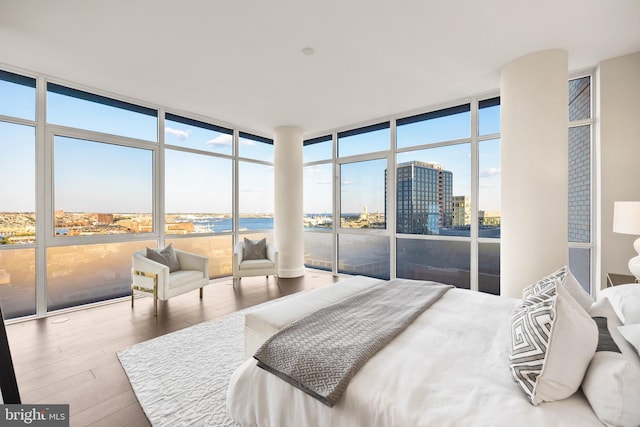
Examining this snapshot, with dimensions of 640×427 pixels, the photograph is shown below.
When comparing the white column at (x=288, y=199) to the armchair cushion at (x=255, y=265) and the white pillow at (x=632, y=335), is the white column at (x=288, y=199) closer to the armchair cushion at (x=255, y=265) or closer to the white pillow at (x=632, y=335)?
the armchair cushion at (x=255, y=265)

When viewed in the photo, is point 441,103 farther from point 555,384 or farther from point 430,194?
→ point 555,384

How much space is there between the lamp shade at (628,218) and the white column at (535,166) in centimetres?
80

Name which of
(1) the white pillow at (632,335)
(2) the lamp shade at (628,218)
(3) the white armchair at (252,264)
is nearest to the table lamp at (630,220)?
(2) the lamp shade at (628,218)

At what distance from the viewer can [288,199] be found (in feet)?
18.4

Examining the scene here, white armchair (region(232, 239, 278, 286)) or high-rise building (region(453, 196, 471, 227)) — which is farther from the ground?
high-rise building (region(453, 196, 471, 227))

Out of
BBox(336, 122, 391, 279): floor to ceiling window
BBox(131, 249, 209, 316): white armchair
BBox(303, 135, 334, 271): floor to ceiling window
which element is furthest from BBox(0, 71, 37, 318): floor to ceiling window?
BBox(336, 122, 391, 279): floor to ceiling window

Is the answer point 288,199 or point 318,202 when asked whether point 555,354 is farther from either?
point 318,202

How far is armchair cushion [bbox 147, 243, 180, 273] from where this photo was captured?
3846 mm

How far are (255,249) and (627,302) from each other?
454 cm

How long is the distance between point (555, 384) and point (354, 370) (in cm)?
77

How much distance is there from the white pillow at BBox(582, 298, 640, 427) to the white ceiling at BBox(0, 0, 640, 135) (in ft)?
8.46

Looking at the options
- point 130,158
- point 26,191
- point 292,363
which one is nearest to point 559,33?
point 292,363

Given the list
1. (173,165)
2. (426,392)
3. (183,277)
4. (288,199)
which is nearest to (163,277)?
(183,277)

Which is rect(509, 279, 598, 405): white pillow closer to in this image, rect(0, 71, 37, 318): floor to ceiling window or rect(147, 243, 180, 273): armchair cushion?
rect(147, 243, 180, 273): armchair cushion
